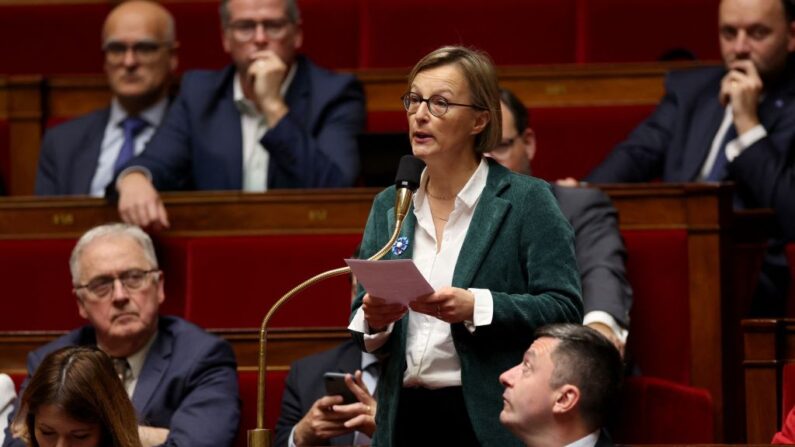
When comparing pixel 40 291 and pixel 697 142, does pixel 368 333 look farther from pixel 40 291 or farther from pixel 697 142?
pixel 697 142

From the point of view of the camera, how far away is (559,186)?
5.25 feet

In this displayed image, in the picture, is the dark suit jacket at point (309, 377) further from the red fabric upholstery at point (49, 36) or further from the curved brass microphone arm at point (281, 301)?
the red fabric upholstery at point (49, 36)

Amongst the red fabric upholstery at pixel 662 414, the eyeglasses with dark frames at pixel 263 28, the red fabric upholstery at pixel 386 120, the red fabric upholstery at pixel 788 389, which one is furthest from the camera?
the red fabric upholstery at pixel 386 120

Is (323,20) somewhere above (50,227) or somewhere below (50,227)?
above

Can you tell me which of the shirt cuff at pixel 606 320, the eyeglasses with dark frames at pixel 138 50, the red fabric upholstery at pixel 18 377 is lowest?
the red fabric upholstery at pixel 18 377

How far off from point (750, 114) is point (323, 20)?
0.77 metres

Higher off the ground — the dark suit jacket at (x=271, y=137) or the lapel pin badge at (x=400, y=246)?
the dark suit jacket at (x=271, y=137)

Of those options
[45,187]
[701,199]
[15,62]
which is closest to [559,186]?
[701,199]

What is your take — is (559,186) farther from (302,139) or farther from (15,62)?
(15,62)

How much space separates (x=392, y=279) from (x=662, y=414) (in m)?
0.51

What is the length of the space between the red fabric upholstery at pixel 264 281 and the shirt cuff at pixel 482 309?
62 centimetres

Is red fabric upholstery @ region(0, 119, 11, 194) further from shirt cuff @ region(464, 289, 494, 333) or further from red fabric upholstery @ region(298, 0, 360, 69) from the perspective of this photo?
shirt cuff @ region(464, 289, 494, 333)

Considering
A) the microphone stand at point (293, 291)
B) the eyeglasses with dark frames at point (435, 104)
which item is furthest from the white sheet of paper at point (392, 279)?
the eyeglasses with dark frames at point (435, 104)

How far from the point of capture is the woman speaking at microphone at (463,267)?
3.51ft
